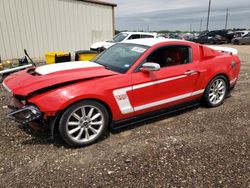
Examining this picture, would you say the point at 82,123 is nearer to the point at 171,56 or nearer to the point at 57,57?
the point at 171,56

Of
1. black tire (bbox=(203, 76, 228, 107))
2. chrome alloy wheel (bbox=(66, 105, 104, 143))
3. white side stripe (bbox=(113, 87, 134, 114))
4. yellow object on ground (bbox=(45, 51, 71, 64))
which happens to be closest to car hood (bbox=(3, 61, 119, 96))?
white side stripe (bbox=(113, 87, 134, 114))

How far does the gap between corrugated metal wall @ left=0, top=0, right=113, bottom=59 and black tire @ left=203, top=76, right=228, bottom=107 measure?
1120 centimetres

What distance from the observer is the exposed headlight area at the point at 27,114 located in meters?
2.99

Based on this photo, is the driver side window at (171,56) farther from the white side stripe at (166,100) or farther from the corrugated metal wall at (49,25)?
the corrugated metal wall at (49,25)

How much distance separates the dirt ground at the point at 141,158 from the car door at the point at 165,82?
17.5 inches

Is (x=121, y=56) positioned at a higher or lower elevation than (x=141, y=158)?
higher

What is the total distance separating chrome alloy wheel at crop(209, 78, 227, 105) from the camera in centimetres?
480

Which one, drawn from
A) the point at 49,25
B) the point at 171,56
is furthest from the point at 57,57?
the point at 49,25

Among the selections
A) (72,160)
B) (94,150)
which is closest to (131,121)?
(94,150)

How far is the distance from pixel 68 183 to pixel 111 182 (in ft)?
1.56

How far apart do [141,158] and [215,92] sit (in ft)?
8.49

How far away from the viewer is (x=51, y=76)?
3.33 metres

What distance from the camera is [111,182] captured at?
2.63m

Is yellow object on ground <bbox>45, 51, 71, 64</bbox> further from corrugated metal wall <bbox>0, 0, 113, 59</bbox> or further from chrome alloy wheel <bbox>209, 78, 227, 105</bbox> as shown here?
corrugated metal wall <bbox>0, 0, 113, 59</bbox>
